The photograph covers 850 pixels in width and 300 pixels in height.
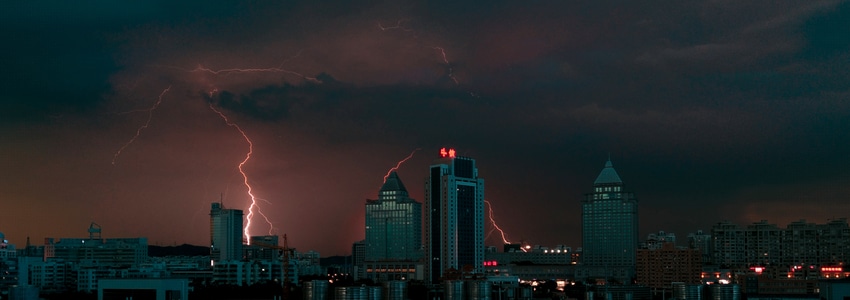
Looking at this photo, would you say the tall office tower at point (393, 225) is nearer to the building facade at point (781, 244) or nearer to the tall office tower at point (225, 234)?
the tall office tower at point (225, 234)

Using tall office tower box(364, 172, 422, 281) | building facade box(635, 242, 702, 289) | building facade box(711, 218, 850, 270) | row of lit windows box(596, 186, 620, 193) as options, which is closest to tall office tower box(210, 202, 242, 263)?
tall office tower box(364, 172, 422, 281)

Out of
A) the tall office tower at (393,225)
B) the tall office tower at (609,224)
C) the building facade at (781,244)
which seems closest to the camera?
the building facade at (781,244)

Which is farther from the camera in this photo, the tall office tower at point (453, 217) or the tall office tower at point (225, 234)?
the tall office tower at point (225, 234)

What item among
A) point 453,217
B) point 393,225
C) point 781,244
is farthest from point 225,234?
point 781,244

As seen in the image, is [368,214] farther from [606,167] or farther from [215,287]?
[215,287]

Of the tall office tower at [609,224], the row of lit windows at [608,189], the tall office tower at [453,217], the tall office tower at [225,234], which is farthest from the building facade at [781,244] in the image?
the tall office tower at [225,234]

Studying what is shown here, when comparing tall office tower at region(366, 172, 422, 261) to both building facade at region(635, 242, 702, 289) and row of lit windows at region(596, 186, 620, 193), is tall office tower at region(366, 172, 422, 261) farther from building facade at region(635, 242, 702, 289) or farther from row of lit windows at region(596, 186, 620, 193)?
building facade at region(635, 242, 702, 289)

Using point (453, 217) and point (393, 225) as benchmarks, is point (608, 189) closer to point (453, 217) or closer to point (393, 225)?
point (393, 225)
